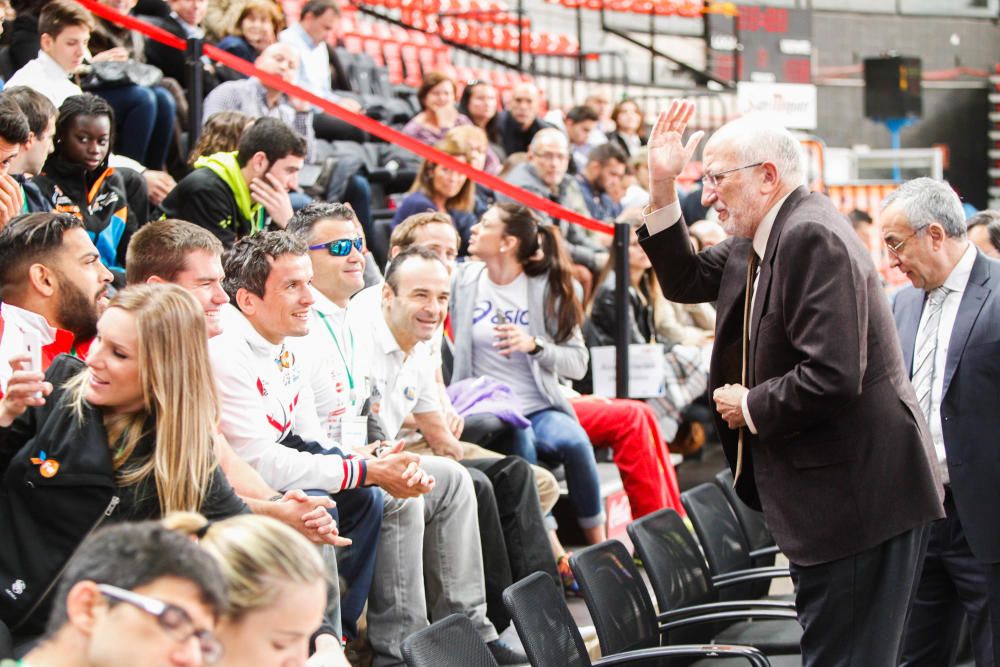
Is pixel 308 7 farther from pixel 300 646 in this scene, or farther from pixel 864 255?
pixel 300 646

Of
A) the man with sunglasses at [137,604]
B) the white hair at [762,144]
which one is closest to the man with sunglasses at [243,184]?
the white hair at [762,144]

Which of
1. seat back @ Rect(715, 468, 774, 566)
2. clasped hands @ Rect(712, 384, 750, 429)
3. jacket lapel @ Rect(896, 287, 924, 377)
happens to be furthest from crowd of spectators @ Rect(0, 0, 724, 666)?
jacket lapel @ Rect(896, 287, 924, 377)

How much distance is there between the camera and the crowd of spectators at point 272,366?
1.77m

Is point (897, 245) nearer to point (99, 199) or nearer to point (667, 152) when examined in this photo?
point (667, 152)

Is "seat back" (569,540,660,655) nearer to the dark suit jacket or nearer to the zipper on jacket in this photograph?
the dark suit jacket

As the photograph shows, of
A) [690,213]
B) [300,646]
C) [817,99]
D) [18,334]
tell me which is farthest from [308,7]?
[817,99]

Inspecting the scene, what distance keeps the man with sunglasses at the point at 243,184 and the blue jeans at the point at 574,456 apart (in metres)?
1.28

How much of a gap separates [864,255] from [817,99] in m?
15.1

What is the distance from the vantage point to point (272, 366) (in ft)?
10.6

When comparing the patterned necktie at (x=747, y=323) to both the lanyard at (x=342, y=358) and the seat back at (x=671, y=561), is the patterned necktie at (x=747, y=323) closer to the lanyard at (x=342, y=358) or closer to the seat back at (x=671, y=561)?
the seat back at (x=671, y=561)

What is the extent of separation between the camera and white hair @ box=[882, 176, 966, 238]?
11.6ft

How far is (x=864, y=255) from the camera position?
2.86 m

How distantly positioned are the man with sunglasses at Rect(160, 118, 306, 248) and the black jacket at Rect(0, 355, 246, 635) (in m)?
2.07

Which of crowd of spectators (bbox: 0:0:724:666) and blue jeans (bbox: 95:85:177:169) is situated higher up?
blue jeans (bbox: 95:85:177:169)
